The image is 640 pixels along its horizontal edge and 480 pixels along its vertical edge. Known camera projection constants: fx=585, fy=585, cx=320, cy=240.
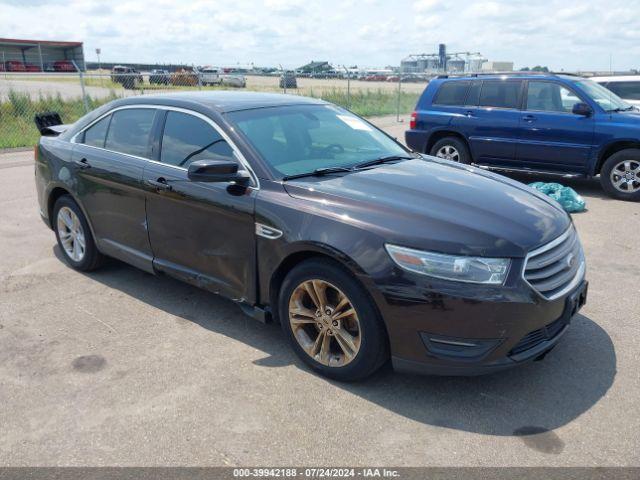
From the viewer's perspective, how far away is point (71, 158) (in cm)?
519

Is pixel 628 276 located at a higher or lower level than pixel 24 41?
lower

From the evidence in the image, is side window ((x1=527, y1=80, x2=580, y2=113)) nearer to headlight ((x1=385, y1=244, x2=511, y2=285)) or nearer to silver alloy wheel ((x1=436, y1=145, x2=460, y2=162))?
silver alloy wheel ((x1=436, y1=145, x2=460, y2=162))

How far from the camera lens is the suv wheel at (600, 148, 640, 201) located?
838cm

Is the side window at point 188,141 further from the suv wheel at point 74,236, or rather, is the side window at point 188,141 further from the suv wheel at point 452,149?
the suv wheel at point 452,149

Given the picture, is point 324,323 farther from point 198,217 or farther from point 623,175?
point 623,175

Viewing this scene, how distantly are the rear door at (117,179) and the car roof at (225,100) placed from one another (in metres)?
0.13

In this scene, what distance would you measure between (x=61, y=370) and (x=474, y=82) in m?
8.27

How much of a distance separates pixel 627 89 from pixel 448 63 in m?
26.1

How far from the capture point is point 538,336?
3.24m

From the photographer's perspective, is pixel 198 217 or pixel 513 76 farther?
pixel 513 76

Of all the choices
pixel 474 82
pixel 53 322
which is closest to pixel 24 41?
pixel 474 82

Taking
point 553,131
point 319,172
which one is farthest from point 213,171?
point 553,131

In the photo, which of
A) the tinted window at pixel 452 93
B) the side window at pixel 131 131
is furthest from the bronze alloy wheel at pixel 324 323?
the tinted window at pixel 452 93

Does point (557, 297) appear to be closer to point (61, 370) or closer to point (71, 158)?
point (61, 370)
